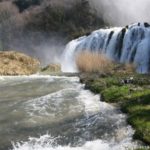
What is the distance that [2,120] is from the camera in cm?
2295

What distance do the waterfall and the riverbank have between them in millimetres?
18560

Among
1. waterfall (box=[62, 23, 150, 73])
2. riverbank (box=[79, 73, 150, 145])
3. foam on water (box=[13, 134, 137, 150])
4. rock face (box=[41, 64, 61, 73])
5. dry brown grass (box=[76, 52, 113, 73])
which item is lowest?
foam on water (box=[13, 134, 137, 150])

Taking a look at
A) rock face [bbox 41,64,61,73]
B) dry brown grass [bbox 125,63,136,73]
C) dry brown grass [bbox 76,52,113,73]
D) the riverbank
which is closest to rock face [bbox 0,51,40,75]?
rock face [bbox 41,64,61,73]

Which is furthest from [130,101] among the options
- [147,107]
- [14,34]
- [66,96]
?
[14,34]

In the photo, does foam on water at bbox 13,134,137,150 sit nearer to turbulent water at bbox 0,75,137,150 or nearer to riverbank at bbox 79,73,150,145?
turbulent water at bbox 0,75,137,150

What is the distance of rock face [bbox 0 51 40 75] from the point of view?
184ft

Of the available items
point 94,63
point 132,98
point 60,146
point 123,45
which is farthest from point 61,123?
point 123,45

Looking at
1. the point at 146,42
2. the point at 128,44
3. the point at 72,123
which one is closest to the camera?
the point at 72,123

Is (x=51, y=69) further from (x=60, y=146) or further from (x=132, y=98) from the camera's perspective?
(x=60, y=146)

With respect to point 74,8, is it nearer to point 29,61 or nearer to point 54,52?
point 54,52

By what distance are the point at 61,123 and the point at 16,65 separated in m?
36.9

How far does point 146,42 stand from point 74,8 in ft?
178

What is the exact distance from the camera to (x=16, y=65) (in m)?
57.4

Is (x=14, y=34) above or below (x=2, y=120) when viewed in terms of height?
above
